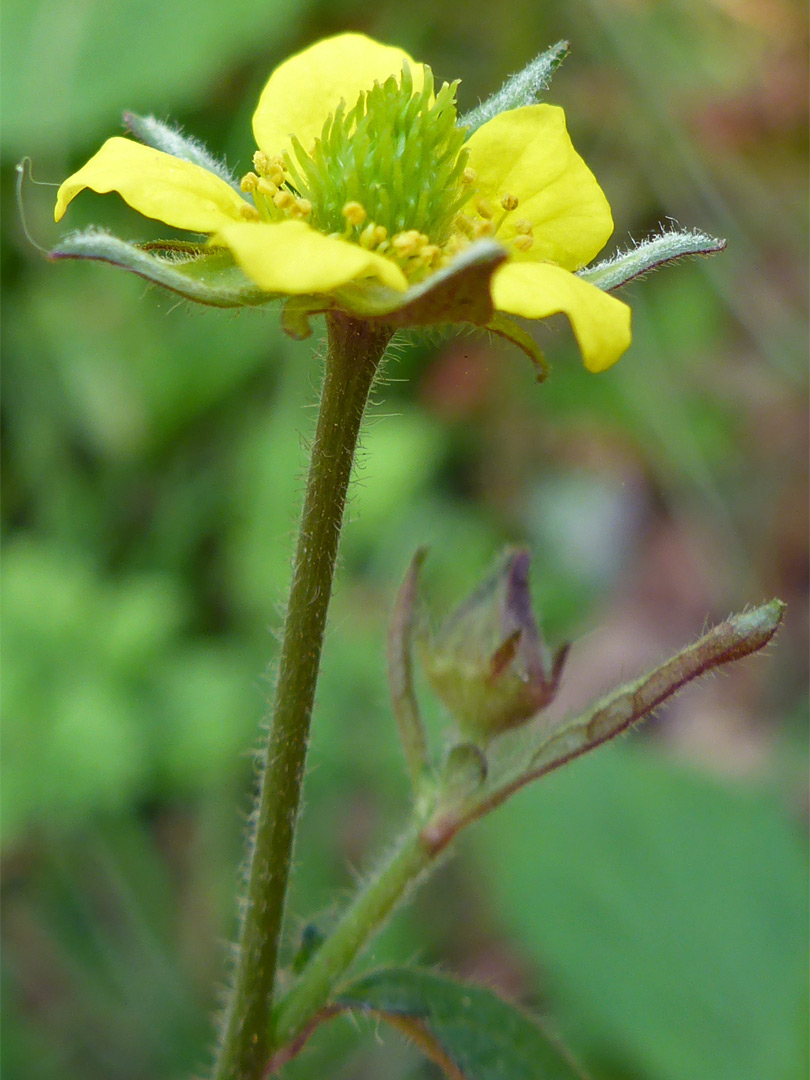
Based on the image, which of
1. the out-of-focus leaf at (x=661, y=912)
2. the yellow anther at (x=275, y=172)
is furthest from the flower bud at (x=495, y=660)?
the out-of-focus leaf at (x=661, y=912)

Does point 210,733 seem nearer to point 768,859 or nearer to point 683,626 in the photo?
point 768,859

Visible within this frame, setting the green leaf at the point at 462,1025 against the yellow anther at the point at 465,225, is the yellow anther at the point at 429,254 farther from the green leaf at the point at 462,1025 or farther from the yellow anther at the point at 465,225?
the green leaf at the point at 462,1025

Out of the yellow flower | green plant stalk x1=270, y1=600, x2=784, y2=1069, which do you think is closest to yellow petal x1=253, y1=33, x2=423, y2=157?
the yellow flower

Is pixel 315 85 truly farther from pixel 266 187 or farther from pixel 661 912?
pixel 661 912

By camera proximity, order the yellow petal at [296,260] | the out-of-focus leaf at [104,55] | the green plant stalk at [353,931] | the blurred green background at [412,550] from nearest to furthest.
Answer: the yellow petal at [296,260], the green plant stalk at [353,931], the blurred green background at [412,550], the out-of-focus leaf at [104,55]

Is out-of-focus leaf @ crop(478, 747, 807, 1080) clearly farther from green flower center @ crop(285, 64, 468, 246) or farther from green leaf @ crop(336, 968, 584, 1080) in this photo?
green flower center @ crop(285, 64, 468, 246)

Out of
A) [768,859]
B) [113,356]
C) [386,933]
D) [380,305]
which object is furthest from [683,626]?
[380,305]
